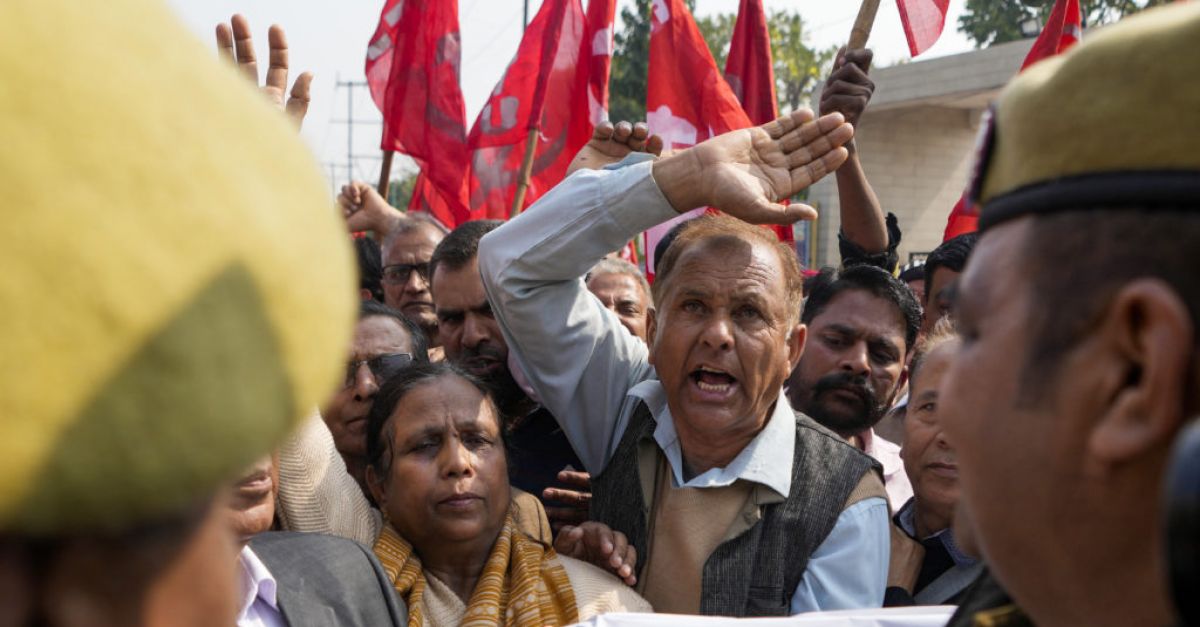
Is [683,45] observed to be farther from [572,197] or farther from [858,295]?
[572,197]

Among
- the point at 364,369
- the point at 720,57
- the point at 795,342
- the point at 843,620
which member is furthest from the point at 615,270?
the point at 720,57

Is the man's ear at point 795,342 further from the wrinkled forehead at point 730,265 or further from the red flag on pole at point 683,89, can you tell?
the red flag on pole at point 683,89

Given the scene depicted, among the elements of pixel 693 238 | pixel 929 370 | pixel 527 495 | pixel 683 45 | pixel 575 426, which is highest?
pixel 683 45

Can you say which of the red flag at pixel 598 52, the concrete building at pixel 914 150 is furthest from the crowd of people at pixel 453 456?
the concrete building at pixel 914 150

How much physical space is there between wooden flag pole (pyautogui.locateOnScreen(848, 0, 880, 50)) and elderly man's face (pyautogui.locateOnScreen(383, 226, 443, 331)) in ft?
7.01

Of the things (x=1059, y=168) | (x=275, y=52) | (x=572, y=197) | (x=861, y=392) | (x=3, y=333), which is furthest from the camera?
(x=861, y=392)

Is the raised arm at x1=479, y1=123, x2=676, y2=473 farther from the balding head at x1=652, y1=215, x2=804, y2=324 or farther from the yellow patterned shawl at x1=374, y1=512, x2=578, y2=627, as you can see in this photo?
the yellow patterned shawl at x1=374, y1=512, x2=578, y2=627

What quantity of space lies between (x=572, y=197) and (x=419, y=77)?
3541 millimetres

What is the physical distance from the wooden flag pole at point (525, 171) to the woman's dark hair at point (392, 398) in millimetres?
2317

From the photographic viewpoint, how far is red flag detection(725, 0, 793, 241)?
5.79 metres

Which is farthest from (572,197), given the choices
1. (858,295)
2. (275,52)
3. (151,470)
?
(151,470)

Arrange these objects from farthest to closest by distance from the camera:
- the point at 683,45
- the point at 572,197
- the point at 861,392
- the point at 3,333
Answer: the point at 683,45, the point at 861,392, the point at 572,197, the point at 3,333

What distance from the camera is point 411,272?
17.1 feet

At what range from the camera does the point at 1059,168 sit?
106cm
